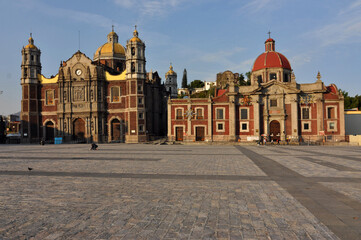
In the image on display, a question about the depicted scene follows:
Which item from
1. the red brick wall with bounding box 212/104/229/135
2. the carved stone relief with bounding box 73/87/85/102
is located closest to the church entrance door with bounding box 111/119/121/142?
the carved stone relief with bounding box 73/87/85/102

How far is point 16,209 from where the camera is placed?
666cm

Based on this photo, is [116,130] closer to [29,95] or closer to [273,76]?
[29,95]

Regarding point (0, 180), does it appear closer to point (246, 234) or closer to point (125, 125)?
point (246, 234)

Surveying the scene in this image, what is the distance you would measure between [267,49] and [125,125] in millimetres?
31709

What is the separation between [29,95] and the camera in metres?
50.6

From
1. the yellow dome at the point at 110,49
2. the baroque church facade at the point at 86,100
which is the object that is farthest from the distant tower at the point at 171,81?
the baroque church facade at the point at 86,100

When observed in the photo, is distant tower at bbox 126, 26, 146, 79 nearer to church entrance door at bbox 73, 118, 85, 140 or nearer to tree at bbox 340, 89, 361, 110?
church entrance door at bbox 73, 118, 85, 140

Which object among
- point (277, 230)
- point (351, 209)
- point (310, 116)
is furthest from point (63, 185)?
point (310, 116)

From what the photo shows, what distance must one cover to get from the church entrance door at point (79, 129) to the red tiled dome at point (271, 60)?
34766mm

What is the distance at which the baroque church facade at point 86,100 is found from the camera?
47938 mm

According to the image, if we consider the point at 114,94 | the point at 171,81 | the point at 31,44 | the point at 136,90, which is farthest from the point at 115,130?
the point at 171,81

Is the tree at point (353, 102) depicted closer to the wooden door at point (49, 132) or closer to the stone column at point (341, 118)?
the stone column at point (341, 118)

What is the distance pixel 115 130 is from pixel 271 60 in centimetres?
3202

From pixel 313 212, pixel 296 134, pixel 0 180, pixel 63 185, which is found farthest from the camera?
pixel 296 134
